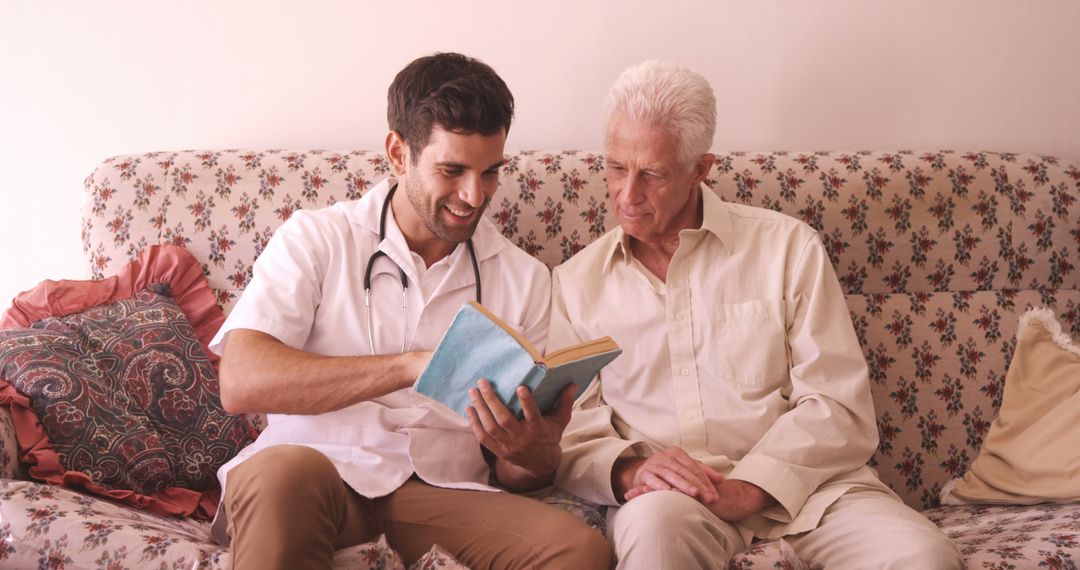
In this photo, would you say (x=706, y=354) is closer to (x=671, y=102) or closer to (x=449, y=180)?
(x=671, y=102)

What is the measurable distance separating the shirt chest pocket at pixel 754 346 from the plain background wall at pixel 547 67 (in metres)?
0.81

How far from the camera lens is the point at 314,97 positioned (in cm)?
283

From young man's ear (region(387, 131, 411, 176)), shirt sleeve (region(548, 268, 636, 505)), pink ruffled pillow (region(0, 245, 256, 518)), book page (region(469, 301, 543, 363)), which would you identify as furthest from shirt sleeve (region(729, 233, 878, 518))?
pink ruffled pillow (region(0, 245, 256, 518))

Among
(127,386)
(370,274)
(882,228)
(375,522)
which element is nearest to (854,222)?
(882,228)

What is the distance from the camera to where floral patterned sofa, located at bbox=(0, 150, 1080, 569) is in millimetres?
2459

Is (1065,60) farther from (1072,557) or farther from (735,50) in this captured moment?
(1072,557)

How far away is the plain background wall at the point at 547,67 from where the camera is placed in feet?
9.13

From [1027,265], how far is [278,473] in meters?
1.98

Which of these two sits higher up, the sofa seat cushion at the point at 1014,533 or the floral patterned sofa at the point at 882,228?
the floral patterned sofa at the point at 882,228

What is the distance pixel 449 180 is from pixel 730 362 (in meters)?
0.74

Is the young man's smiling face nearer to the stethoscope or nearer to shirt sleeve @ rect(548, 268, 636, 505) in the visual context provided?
the stethoscope

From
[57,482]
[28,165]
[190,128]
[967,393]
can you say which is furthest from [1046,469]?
[28,165]

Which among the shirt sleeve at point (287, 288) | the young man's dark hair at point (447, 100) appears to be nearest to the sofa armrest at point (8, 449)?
the shirt sleeve at point (287, 288)

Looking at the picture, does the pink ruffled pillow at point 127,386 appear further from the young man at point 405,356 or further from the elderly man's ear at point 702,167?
the elderly man's ear at point 702,167
